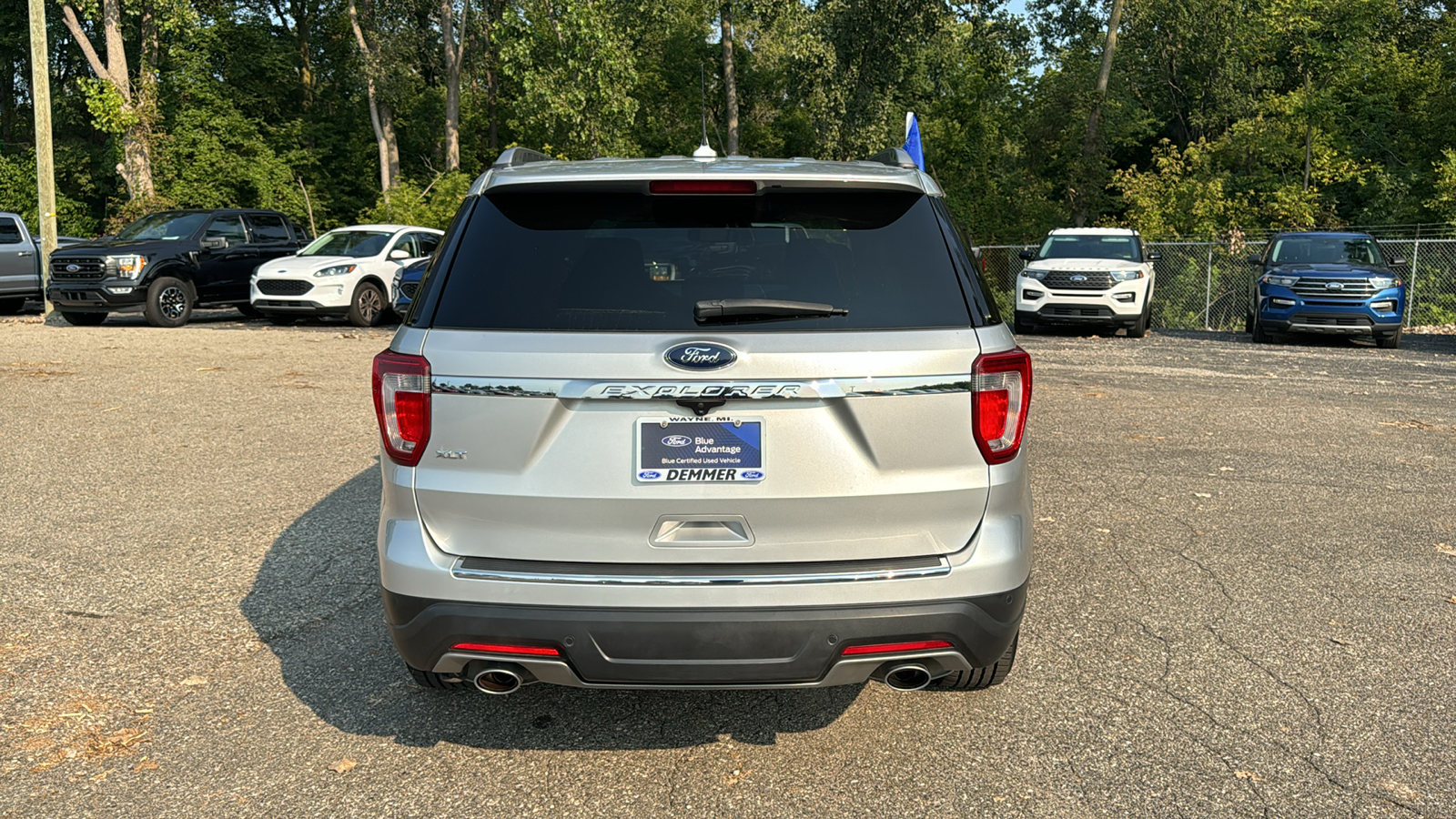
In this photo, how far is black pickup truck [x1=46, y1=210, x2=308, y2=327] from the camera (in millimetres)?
19062

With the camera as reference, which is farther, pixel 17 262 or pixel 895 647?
pixel 17 262

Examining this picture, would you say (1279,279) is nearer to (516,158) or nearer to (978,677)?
(978,677)

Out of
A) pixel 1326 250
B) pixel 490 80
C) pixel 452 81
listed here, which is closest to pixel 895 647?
pixel 1326 250

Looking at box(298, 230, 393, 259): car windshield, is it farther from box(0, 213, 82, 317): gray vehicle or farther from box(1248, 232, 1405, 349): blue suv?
box(1248, 232, 1405, 349): blue suv

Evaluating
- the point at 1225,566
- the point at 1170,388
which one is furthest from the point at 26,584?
the point at 1170,388

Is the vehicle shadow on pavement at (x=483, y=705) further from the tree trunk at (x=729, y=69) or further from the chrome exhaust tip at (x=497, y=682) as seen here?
the tree trunk at (x=729, y=69)

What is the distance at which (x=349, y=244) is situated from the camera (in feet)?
68.5

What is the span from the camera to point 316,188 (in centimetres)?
4434

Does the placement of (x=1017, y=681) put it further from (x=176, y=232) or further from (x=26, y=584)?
(x=176, y=232)

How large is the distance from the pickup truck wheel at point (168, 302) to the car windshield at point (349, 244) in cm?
205

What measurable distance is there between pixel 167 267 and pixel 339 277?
113 inches

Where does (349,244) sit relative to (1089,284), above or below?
above

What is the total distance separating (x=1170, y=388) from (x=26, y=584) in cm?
1081

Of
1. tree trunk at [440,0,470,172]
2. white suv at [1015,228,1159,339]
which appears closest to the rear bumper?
white suv at [1015,228,1159,339]
